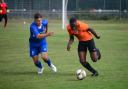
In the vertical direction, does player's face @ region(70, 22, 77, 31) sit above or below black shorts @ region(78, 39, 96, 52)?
above

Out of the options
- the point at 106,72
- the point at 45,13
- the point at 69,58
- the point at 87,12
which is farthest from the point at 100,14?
the point at 106,72

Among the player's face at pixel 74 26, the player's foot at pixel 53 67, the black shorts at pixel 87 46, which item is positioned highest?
the player's face at pixel 74 26

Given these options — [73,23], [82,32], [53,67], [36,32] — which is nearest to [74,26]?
[73,23]

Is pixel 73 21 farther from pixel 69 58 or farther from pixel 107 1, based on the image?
pixel 107 1

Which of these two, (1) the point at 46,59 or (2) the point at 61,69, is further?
(2) the point at 61,69

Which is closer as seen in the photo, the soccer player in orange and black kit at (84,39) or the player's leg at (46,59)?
the soccer player in orange and black kit at (84,39)

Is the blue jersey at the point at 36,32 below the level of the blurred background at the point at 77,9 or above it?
above

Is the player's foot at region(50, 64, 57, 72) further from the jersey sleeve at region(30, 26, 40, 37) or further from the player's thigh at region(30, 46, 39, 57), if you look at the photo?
the jersey sleeve at region(30, 26, 40, 37)

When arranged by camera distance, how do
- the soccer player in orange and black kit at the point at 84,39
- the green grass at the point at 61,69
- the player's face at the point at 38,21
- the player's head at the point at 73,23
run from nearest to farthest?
the green grass at the point at 61,69 → the player's head at the point at 73,23 → the soccer player in orange and black kit at the point at 84,39 → the player's face at the point at 38,21

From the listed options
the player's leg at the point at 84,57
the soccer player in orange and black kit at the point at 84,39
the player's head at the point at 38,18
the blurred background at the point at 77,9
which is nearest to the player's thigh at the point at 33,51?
the player's head at the point at 38,18

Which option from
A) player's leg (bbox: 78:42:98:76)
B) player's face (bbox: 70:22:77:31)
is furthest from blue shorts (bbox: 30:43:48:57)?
player's face (bbox: 70:22:77:31)

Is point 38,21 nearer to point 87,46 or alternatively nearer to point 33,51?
point 33,51

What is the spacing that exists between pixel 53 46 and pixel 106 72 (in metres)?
10.8

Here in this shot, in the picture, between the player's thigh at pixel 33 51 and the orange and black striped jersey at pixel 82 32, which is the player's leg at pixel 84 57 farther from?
the player's thigh at pixel 33 51
